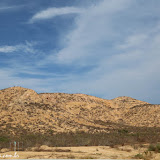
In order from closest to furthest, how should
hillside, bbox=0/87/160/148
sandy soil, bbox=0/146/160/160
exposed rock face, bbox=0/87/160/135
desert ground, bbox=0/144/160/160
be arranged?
1. desert ground, bbox=0/144/160/160
2. sandy soil, bbox=0/146/160/160
3. hillside, bbox=0/87/160/148
4. exposed rock face, bbox=0/87/160/135

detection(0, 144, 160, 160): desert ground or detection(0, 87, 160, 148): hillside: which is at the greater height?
detection(0, 87, 160, 148): hillside

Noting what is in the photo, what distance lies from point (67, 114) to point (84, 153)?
3935 centimetres

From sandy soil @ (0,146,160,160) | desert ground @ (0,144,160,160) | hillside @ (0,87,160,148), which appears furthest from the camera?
hillside @ (0,87,160,148)

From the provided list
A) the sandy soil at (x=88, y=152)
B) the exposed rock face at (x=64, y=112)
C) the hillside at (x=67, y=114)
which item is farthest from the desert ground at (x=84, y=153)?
the exposed rock face at (x=64, y=112)

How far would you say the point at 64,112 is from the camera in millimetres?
59031

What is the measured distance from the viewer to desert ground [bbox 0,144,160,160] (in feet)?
56.3

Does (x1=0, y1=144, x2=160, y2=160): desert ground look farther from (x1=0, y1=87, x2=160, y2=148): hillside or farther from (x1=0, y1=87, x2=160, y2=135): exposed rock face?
(x1=0, y1=87, x2=160, y2=135): exposed rock face

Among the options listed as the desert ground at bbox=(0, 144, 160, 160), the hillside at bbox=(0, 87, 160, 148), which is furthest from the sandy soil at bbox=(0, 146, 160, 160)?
the hillside at bbox=(0, 87, 160, 148)

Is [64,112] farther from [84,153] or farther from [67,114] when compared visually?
[84,153]

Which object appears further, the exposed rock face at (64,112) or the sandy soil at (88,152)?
the exposed rock face at (64,112)

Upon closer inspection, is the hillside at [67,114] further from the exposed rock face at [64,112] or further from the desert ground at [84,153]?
the desert ground at [84,153]

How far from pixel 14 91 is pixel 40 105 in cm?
1052

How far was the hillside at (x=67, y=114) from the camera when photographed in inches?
1677

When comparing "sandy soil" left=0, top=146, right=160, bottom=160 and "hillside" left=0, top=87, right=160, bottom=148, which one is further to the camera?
"hillside" left=0, top=87, right=160, bottom=148
